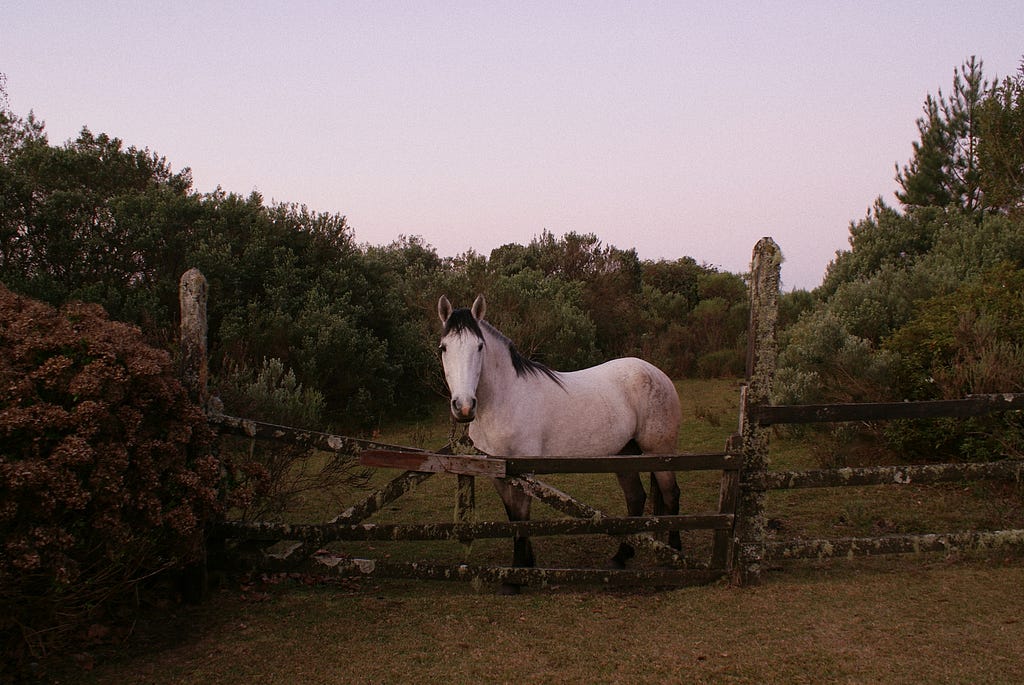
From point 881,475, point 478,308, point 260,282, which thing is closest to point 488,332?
point 478,308

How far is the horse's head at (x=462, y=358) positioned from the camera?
4922 mm

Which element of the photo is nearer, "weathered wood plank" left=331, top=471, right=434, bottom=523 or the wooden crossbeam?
the wooden crossbeam

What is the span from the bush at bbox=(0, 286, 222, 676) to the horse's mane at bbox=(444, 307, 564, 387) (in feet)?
6.60

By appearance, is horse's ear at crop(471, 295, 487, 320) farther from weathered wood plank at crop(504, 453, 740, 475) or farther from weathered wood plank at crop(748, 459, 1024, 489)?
weathered wood plank at crop(748, 459, 1024, 489)

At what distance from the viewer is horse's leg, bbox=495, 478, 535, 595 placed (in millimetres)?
5379

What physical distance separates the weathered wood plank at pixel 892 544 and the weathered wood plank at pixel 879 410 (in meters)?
0.99

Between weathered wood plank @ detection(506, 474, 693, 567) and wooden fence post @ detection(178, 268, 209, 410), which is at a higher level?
wooden fence post @ detection(178, 268, 209, 410)

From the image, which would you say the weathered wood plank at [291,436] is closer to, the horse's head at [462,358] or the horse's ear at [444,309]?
the horse's head at [462,358]

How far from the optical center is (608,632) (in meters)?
4.70

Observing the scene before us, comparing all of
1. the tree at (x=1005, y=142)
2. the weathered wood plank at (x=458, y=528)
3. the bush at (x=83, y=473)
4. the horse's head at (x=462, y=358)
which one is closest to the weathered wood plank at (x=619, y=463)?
the weathered wood plank at (x=458, y=528)

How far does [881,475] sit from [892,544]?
58 centimetres

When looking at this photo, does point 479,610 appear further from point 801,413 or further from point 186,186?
point 186,186

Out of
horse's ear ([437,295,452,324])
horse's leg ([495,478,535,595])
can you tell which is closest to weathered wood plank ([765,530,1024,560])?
horse's leg ([495,478,535,595])

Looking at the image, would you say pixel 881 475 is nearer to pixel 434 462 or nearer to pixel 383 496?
pixel 434 462
